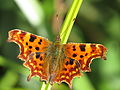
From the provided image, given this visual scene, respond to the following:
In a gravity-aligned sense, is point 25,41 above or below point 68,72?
above

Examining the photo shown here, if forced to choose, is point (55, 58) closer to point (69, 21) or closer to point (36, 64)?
point (36, 64)

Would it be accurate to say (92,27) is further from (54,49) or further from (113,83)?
(54,49)

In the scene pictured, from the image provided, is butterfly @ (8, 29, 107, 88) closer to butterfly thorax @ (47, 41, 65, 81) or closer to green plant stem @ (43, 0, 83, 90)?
butterfly thorax @ (47, 41, 65, 81)

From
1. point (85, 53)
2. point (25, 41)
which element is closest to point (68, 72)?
point (85, 53)

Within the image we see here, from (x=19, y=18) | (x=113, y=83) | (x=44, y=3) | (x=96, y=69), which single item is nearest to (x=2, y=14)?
(x=19, y=18)

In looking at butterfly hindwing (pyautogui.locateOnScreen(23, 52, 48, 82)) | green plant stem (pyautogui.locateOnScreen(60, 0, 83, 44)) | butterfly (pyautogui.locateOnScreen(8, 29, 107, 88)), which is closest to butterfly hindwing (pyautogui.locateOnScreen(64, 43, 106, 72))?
butterfly (pyautogui.locateOnScreen(8, 29, 107, 88))

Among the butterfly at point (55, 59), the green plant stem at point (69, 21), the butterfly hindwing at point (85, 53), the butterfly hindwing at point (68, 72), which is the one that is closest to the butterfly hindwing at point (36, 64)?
the butterfly at point (55, 59)
